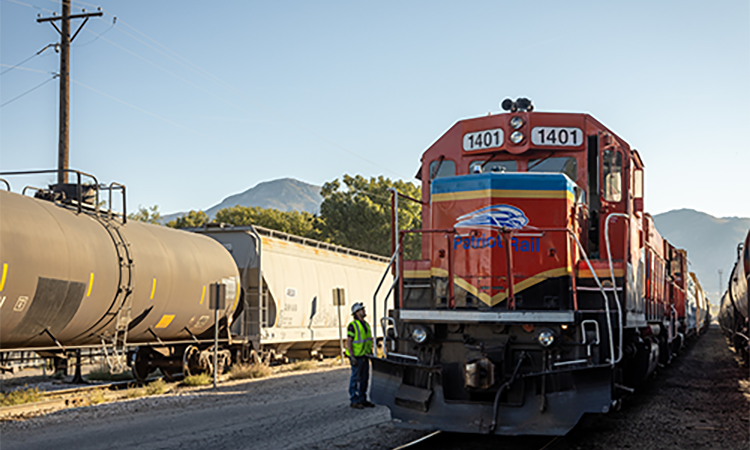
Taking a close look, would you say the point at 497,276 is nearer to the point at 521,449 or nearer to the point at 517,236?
the point at 517,236

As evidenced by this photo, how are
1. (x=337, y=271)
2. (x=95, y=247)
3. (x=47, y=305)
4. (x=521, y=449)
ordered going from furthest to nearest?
(x=337, y=271) → (x=95, y=247) → (x=47, y=305) → (x=521, y=449)

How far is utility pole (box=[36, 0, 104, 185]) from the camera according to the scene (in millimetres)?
21578

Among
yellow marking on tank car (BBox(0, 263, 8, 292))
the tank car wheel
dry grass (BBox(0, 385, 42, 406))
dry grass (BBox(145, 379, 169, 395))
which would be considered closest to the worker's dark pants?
dry grass (BBox(145, 379, 169, 395))

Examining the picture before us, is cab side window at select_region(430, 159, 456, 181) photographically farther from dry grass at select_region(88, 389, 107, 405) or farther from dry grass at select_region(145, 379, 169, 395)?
dry grass at select_region(145, 379, 169, 395)

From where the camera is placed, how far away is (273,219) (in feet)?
175

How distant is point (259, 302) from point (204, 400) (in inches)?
230

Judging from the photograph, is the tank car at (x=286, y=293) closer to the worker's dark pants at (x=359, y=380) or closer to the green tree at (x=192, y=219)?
the worker's dark pants at (x=359, y=380)

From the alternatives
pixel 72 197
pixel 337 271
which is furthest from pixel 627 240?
pixel 337 271

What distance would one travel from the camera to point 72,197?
14.7 metres

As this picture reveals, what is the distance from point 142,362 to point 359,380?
718cm

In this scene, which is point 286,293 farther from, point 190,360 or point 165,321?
point 165,321

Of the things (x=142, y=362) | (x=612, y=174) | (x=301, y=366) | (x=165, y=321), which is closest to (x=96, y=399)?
(x=165, y=321)

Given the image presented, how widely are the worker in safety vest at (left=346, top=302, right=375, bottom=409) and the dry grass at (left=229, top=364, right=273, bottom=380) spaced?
6.60 m

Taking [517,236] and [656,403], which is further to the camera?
[656,403]
